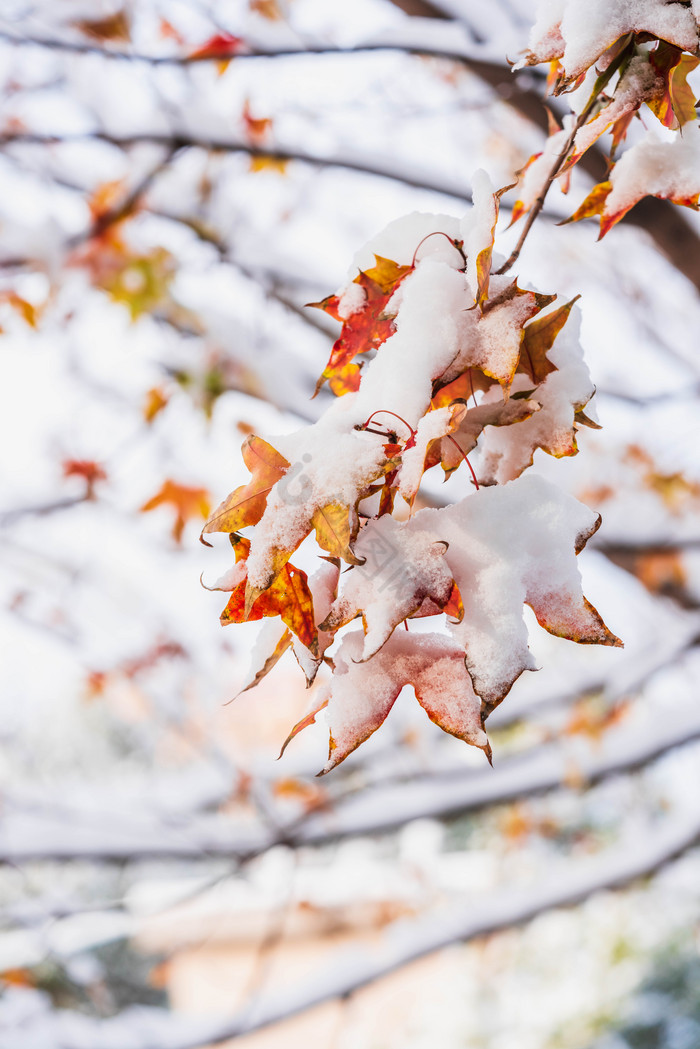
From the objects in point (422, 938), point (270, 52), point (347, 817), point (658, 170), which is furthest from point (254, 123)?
point (422, 938)

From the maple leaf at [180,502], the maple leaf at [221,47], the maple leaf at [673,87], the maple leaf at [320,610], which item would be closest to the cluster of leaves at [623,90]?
the maple leaf at [673,87]

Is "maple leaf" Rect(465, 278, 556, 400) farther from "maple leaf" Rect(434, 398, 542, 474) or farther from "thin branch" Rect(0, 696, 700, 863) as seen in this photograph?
"thin branch" Rect(0, 696, 700, 863)

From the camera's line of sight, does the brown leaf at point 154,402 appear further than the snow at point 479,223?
Yes

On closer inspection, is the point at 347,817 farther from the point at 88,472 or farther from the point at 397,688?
the point at 397,688

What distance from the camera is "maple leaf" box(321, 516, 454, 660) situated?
0.45 m

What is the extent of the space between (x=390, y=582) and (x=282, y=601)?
0.10 m

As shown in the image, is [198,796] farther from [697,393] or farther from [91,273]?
[697,393]

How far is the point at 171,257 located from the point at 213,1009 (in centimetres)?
802

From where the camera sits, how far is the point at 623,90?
57 centimetres

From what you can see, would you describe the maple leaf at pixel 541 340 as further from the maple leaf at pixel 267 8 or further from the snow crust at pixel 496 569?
the maple leaf at pixel 267 8

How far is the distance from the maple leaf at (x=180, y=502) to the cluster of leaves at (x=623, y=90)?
82.7 inches

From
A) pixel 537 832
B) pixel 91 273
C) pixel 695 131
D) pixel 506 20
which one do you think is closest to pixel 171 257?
pixel 91 273

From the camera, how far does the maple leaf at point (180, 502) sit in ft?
8.63

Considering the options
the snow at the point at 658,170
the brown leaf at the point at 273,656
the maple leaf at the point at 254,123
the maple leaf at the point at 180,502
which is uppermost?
the snow at the point at 658,170
